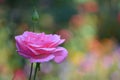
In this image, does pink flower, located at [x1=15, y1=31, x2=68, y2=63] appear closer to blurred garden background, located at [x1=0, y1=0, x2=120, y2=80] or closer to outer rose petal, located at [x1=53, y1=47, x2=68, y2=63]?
outer rose petal, located at [x1=53, y1=47, x2=68, y2=63]

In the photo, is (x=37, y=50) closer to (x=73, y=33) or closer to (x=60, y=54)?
(x=60, y=54)

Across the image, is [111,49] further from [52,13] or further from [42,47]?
[42,47]

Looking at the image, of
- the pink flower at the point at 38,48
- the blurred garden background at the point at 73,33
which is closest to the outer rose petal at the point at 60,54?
the pink flower at the point at 38,48

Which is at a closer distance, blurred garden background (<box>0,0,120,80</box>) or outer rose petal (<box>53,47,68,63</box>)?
outer rose petal (<box>53,47,68,63</box>)

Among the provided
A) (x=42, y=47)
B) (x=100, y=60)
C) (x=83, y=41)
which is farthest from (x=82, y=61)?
(x=42, y=47)

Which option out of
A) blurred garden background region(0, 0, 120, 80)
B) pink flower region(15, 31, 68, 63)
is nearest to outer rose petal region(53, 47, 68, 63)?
pink flower region(15, 31, 68, 63)

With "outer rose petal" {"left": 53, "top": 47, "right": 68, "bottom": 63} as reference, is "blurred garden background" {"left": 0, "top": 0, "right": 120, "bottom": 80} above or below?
above

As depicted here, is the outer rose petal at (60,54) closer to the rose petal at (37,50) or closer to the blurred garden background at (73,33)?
the rose petal at (37,50)
